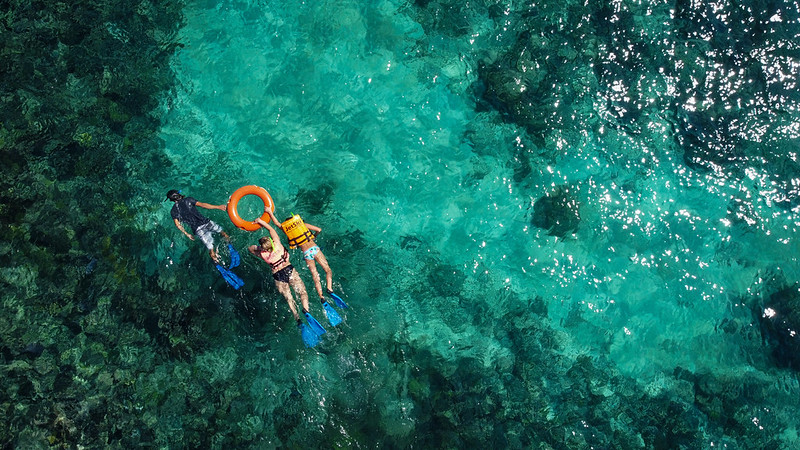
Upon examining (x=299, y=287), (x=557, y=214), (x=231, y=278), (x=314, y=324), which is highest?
(x=557, y=214)

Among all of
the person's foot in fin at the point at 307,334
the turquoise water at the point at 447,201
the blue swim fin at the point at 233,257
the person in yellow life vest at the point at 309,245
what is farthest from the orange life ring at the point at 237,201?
the person's foot in fin at the point at 307,334

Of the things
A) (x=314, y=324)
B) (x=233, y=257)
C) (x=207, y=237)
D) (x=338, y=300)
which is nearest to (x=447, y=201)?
(x=338, y=300)

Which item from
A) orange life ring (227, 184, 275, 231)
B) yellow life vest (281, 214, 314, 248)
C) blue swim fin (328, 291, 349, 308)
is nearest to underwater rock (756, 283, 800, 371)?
blue swim fin (328, 291, 349, 308)

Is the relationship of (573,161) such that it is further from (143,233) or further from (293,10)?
(143,233)

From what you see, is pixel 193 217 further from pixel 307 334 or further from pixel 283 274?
pixel 307 334

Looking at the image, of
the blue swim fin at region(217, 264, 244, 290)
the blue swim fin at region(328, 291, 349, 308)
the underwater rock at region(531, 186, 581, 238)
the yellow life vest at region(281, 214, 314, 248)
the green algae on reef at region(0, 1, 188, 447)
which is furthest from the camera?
the underwater rock at region(531, 186, 581, 238)

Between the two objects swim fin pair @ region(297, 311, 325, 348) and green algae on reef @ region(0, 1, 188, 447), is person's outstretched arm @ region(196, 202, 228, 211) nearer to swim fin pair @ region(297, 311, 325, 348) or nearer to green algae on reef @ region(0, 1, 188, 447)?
green algae on reef @ region(0, 1, 188, 447)

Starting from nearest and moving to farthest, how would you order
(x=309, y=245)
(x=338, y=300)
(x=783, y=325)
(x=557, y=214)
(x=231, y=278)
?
1. (x=309, y=245)
2. (x=231, y=278)
3. (x=338, y=300)
4. (x=783, y=325)
5. (x=557, y=214)

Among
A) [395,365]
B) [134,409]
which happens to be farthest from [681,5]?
[134,409]
